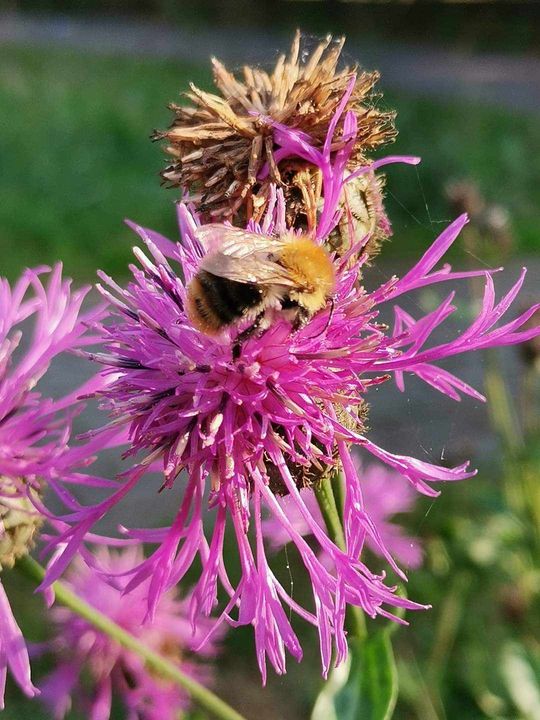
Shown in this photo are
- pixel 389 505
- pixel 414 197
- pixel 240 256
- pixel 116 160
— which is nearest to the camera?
pixel 240 256

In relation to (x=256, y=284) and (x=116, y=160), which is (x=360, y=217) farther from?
(x=116, y=160)

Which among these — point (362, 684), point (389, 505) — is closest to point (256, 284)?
point (362, 684)

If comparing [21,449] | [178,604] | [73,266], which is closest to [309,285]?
[21,449]

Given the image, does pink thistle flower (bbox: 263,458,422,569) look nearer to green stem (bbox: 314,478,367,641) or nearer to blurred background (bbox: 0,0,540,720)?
blurred background (bbox: 0,0,540,720)

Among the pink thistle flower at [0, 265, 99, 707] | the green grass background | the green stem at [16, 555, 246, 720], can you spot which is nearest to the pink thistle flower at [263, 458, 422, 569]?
the green stem at [16, 555, 246, 720]

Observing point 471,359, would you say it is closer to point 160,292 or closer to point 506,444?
point 506,444

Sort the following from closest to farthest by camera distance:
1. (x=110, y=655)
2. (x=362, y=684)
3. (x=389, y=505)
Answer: (x=362, y=684) < (x=110, y=655) < (x=389, y=505)

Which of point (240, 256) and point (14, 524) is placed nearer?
point (240, 256)

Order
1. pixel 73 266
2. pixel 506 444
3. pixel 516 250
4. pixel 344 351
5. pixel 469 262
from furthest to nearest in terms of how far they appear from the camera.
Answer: pixel 73 266 < pixel 516 250 < pixel 469 262 < pixel 506 444 < pixel 344 351
